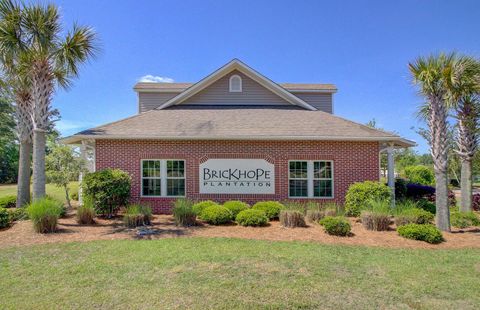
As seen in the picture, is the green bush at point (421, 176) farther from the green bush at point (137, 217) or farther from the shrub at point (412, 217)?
the green bush at point (137, 217)

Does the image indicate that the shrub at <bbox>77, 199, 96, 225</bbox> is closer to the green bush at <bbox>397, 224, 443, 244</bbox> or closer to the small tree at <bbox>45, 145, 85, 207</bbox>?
the small tree at <bbox>45, 145, 85, 207</bbox>

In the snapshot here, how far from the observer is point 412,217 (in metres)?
9.34

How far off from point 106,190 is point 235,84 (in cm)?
869

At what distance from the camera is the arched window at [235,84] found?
15570 millimetres

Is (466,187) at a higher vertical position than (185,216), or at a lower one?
higher

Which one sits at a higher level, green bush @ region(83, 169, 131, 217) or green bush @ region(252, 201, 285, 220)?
green bush @ region(83, 169, 131, 217)

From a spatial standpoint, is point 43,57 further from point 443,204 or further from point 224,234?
point 443,204

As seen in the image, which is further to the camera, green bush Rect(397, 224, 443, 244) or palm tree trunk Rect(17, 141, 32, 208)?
palm tree trunk Rect(17, 141, 32, 208)

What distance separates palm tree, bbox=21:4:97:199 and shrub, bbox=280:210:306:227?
8.42 m

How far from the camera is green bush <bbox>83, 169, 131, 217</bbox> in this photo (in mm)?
10352

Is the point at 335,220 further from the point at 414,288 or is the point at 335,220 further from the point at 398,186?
the point at 398,186

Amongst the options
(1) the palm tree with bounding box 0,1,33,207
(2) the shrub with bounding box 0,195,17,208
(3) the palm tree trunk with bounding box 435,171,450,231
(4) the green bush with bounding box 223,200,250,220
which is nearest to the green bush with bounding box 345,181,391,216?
(3) the palm tree trunk with bounding box 435,171,450,231

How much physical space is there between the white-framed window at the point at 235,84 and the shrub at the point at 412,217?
9.89 metres

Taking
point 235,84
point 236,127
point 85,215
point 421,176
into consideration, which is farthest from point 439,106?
point 421,176
